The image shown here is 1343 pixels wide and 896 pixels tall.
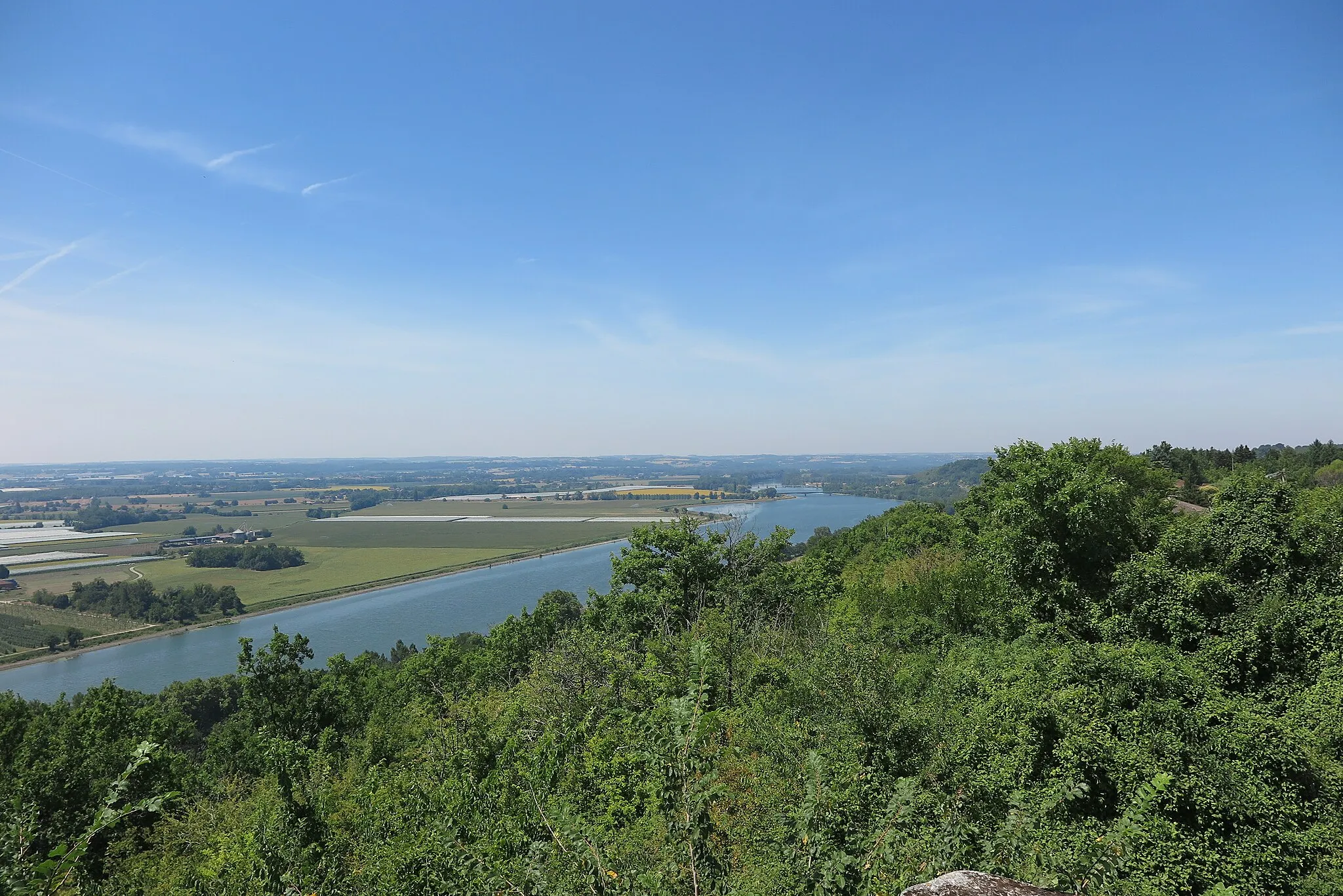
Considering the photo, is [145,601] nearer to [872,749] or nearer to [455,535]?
[455,535]

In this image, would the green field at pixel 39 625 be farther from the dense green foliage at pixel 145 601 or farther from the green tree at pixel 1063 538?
the green tree at pixel 1063 538

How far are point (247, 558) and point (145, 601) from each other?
23.0 m

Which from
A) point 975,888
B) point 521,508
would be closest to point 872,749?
point 975,888

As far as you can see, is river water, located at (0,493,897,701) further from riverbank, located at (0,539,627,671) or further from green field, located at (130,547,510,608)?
green field, located at (130,547,510,608)

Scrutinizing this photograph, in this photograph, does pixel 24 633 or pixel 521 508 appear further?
pixel 521 508

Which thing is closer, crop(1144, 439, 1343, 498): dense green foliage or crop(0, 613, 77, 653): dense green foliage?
crop(1144, 439, 1343, 498): dense green foliage

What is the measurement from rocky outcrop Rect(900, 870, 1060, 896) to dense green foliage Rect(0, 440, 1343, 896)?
1052mm

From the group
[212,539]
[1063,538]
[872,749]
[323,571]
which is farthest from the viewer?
[212,539]

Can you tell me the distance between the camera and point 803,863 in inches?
195

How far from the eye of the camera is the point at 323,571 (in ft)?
288

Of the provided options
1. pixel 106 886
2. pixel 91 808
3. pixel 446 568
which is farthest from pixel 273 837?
pixel 446 568

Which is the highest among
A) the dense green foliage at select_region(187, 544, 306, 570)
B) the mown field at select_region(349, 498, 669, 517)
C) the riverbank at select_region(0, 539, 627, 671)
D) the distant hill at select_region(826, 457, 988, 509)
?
the distant hill at select_region(826, 457, 988, 509)

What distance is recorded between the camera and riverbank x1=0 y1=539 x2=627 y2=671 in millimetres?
55781

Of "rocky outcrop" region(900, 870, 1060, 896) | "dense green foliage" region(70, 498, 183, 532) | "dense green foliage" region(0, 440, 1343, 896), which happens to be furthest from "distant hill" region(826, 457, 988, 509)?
"dense green foliage" region(70, 498, 183, 532)
